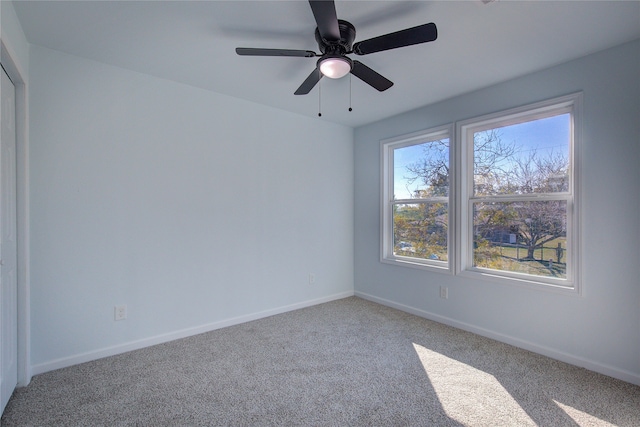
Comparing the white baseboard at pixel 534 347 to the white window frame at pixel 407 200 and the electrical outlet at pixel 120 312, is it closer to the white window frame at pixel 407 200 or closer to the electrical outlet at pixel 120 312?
the white window frame at pixel 407 200

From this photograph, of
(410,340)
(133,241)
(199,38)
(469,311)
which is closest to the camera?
(199,38)

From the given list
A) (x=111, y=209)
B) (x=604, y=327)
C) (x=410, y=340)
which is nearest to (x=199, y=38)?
(x=111, y=209)

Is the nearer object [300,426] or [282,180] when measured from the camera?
[300,426]

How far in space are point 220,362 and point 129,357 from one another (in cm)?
76

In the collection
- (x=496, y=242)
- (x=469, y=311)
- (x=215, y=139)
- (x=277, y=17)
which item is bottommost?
(x=469, y=311)

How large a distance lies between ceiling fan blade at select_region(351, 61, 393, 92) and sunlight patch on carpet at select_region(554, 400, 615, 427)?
2342 millimetres

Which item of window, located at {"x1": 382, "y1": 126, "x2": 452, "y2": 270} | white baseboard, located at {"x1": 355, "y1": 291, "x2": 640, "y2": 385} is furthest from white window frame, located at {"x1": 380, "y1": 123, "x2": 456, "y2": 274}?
white baseboard, located at {"x1": 355, "y1": 291, "x2": 640, "y2": 385}

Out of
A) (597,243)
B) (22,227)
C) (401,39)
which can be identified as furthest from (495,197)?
(22,227)

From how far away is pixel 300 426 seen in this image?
170cm

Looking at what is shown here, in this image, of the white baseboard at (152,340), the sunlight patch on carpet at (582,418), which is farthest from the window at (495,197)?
the white baseboard at (152,340)

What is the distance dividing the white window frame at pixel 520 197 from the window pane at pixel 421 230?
0.82 ft

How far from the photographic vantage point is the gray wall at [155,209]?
2.28 m

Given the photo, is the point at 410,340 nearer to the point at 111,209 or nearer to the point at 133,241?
the point at 133,241

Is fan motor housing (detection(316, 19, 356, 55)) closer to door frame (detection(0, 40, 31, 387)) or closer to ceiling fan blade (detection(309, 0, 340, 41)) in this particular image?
ceiling fan blade (detection(309, 0, 340, 41))
